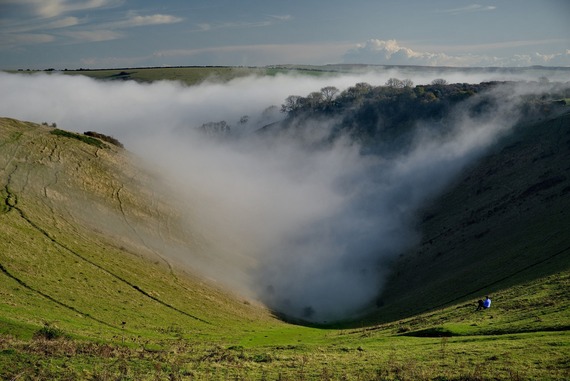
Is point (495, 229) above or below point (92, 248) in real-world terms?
below

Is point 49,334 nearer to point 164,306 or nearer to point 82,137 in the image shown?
point 164,306

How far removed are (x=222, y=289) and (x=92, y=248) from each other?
59.2ft

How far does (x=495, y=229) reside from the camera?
71.7m

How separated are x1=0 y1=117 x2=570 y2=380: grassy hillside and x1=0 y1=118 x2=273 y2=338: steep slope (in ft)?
0.79

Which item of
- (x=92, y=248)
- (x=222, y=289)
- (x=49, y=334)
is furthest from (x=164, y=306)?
(x=49, y=334)

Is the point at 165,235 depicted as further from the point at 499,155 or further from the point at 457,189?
the point at 499,155

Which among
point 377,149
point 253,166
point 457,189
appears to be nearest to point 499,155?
point 457,189

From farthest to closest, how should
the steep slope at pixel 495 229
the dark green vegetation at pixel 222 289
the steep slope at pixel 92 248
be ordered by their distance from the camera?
the steep slope at pixel 495 229 < the steep slope at pixel 92 248 < the dark green vegetation at pixel 222 289

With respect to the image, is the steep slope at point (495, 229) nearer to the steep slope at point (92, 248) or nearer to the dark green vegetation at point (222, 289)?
the dark green vegetation at point (222, 289)

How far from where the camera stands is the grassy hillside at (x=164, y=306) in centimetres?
2703

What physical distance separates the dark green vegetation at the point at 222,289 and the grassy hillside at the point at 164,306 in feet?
0.64

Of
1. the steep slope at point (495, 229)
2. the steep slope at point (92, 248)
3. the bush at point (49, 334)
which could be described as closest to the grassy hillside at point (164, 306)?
the bush at point (49, 334)

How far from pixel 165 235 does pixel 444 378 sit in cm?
5569

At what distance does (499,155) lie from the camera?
344 feet
